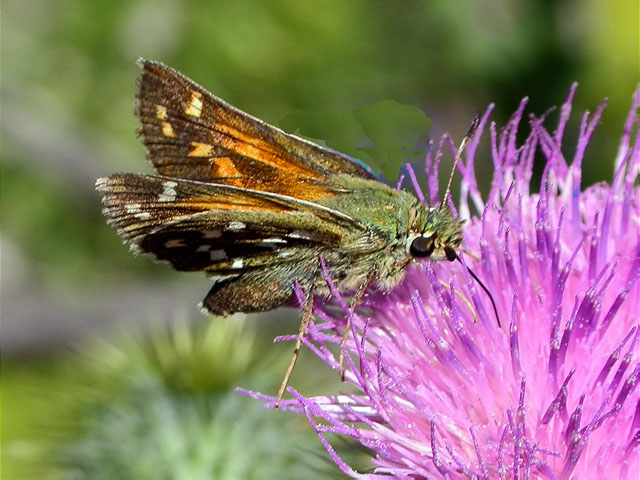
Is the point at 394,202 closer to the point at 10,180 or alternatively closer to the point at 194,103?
the point at 194,103

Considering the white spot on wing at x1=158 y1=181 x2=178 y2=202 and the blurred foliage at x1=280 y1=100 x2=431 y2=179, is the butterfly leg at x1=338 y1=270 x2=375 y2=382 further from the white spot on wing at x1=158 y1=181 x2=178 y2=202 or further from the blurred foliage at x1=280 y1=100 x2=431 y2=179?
the white spot on wing at x1=158 y1=181 x2=178 y2=202

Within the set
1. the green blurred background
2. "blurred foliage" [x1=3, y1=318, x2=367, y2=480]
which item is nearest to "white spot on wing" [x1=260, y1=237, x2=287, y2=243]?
"blurred foliage" [x1=3, y1=318, x2=367, y2=480]

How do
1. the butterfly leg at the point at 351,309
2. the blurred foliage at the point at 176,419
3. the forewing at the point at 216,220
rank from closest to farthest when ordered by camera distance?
the butterfly leg at the point at 351,309 → the forewing at the point at 216,220 → the blurred foliage at the point at 176,419

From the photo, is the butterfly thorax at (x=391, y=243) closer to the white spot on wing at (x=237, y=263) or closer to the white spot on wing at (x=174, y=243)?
the white spot on wing at (x=237, y=263)

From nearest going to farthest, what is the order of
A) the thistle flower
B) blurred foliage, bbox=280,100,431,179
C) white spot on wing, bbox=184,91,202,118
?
the thistle flower < white spot on wing, bbox=184,91,202,118 < blurred foliage, bbox=280,100,431,179

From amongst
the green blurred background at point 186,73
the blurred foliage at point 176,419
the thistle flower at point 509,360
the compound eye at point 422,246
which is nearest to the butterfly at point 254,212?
the compound eye at point 422,246
